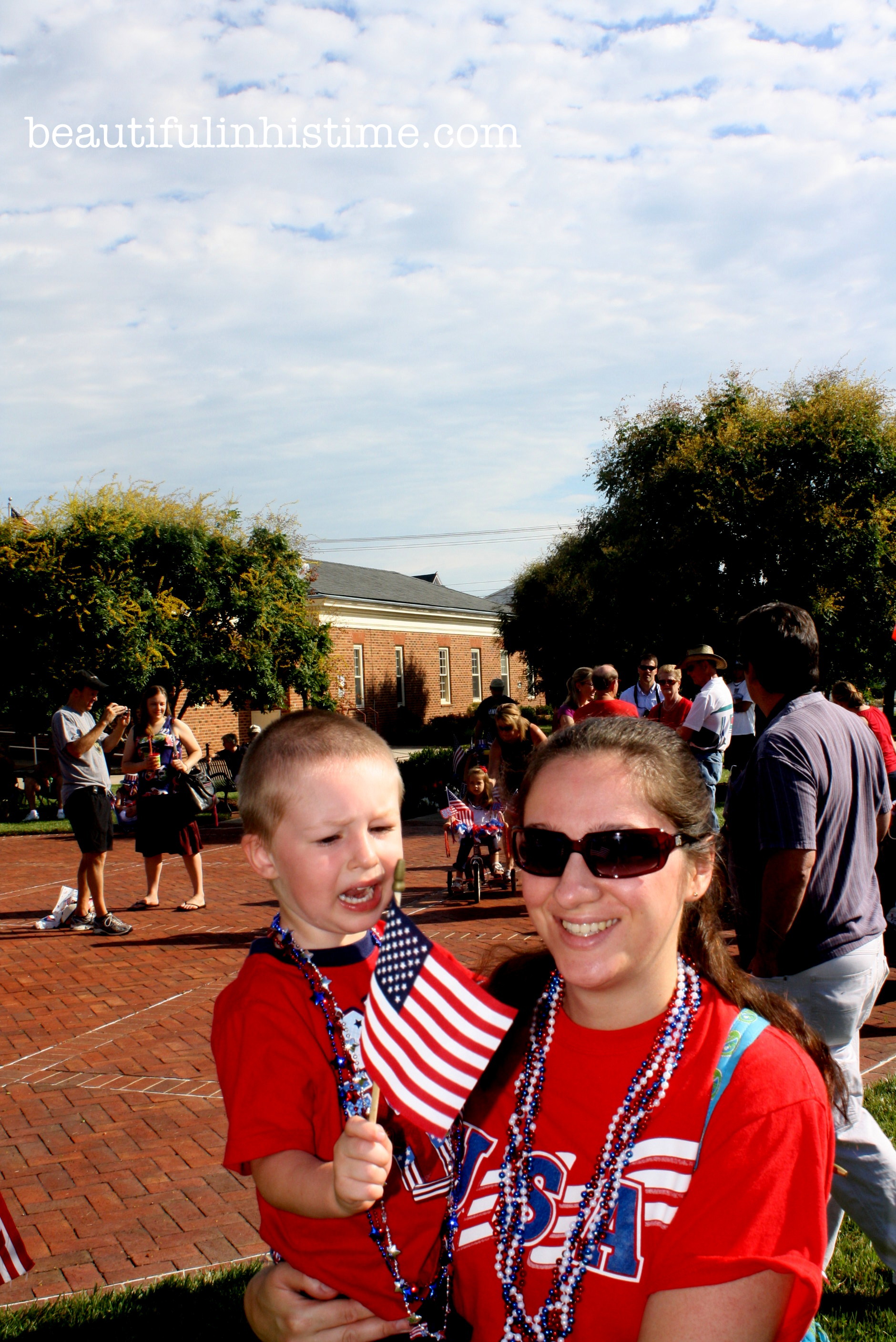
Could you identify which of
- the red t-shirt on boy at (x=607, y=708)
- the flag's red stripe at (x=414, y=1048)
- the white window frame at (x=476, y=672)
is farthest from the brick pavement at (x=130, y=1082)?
the white window frame at (x=476, y=672)

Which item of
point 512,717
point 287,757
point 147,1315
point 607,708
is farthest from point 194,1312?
point 512,717

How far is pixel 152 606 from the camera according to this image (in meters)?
→ 18.8

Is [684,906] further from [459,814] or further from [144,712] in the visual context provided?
[459,814]

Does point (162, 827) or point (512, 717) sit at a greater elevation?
point (512, 717)

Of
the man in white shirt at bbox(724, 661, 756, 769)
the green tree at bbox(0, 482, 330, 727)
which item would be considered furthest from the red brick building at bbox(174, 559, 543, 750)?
the man in white shirt at bbox(724, 661, 756, 769)

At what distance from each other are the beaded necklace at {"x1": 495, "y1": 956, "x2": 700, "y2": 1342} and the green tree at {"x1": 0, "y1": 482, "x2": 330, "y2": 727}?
17.3 metres

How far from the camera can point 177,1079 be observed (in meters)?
5.31

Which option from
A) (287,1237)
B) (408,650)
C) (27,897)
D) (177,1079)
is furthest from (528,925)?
(408,650)

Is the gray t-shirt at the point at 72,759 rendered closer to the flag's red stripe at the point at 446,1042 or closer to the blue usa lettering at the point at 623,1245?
the flag's red stripe at the point at 446,1042

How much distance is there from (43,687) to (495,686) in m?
8.73

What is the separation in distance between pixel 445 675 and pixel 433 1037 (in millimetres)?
41081

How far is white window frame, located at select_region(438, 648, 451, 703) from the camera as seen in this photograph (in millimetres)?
42312

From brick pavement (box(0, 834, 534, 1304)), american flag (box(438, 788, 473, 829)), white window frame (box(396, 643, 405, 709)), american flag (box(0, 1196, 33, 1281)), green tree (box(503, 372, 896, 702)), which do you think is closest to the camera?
american flag (box(0, 1196, 33, 1281))

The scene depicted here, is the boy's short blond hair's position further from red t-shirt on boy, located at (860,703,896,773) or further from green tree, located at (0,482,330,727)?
green tree, located at (0,482,330,727)
